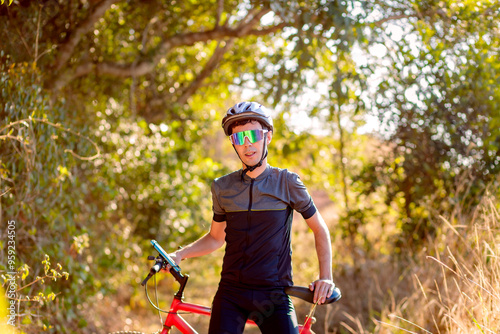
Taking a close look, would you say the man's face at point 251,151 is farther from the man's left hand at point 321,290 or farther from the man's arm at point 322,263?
the man's left hand at point 321,290

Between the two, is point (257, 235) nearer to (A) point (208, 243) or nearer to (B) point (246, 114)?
(A) point (208, 243)

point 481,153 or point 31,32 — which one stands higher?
point 31,32

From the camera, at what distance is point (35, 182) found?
4.55 m

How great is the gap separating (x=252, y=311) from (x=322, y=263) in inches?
17.2

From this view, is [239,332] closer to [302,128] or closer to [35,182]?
[35,182]

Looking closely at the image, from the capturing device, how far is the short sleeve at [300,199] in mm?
2832

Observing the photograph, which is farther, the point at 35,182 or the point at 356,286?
the point at 356,286

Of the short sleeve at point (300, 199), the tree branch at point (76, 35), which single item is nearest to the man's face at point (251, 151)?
the short sleeve at point (300, 199)

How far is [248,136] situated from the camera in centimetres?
289

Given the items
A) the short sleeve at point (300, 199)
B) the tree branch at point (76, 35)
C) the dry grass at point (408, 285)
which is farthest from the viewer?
the tree branch at point (76, 35)

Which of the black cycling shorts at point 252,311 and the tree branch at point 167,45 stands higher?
the tree branch at point 167,45

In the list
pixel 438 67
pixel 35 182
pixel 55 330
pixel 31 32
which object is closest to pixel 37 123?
pixel 35 182

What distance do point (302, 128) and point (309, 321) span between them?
18.6 feet

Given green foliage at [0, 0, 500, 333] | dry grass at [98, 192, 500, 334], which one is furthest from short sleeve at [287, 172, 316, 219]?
green foliage at [0, 0, 500, 333]
